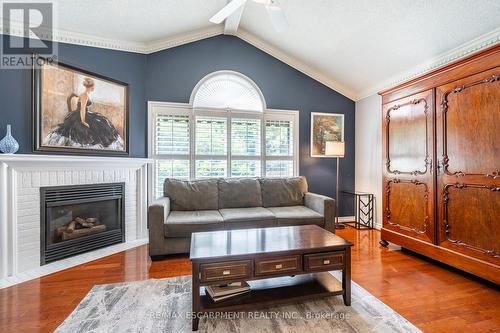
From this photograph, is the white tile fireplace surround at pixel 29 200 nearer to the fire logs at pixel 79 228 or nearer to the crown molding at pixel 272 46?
the fire logs at pixel 79 228

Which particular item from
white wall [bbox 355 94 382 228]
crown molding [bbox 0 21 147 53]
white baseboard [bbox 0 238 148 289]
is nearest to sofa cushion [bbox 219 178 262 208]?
white baseboard [bbox 0 238 148 289]

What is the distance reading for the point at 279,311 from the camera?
6.14 ft

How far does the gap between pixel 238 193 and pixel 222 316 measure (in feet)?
6.54

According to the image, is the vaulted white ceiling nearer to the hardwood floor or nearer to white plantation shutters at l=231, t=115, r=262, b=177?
white plantation shutters at l=231, t=115, r=262, b=177

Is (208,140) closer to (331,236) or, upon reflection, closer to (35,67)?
(35,67)

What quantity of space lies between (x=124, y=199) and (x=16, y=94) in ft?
5.43

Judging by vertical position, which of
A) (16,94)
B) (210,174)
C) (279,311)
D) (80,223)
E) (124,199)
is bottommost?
(279,311)

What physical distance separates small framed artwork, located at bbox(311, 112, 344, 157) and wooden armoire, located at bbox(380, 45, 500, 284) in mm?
1355

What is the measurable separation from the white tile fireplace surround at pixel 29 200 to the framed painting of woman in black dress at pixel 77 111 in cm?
24

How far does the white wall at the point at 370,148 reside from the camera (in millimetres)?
4219

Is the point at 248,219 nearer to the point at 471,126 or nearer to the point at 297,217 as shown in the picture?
the point at 297,217

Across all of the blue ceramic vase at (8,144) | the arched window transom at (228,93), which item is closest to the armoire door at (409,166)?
the arched window transom at (228,93)

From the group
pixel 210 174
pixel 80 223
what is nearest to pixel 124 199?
pixel 80 223

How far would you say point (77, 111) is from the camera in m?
3.09
